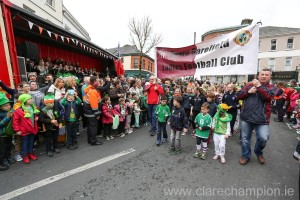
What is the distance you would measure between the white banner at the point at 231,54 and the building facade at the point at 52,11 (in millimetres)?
10676

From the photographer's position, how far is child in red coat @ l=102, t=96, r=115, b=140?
512cm

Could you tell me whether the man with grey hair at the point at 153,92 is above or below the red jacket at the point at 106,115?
above

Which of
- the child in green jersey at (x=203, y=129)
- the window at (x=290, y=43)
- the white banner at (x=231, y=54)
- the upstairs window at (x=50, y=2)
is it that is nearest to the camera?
the child in green jersey at (x=203, y=129)

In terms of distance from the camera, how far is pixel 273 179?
301 centimetres

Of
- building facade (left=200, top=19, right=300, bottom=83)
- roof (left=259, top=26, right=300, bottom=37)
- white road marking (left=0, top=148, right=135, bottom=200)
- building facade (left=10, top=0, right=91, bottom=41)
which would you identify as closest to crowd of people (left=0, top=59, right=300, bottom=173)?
white road marking (left=0, top=148, right=135, bottom=200)

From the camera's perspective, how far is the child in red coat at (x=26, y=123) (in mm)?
3496

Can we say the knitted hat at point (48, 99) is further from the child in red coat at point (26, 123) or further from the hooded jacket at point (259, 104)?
the hooded jacket at point (259, 104)

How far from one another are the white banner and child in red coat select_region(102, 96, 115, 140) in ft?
9.88

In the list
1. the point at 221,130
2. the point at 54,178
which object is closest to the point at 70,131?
the point at 54,178

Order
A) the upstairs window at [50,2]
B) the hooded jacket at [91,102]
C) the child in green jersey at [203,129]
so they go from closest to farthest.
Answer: the child in green jersey at [203,129] → the hooded jacket at [91,102] → the upstairs window at [50,2]

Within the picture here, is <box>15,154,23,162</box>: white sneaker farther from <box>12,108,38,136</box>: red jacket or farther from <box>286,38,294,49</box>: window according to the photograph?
<box>286,38,294,49</box>: window

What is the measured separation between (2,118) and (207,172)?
422cm

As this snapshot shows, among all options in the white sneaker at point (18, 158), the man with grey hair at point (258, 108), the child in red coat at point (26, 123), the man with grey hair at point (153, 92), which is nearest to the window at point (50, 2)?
the man with grey hair at point (153, 92)

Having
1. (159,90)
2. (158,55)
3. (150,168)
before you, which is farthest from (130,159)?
(158,55)
